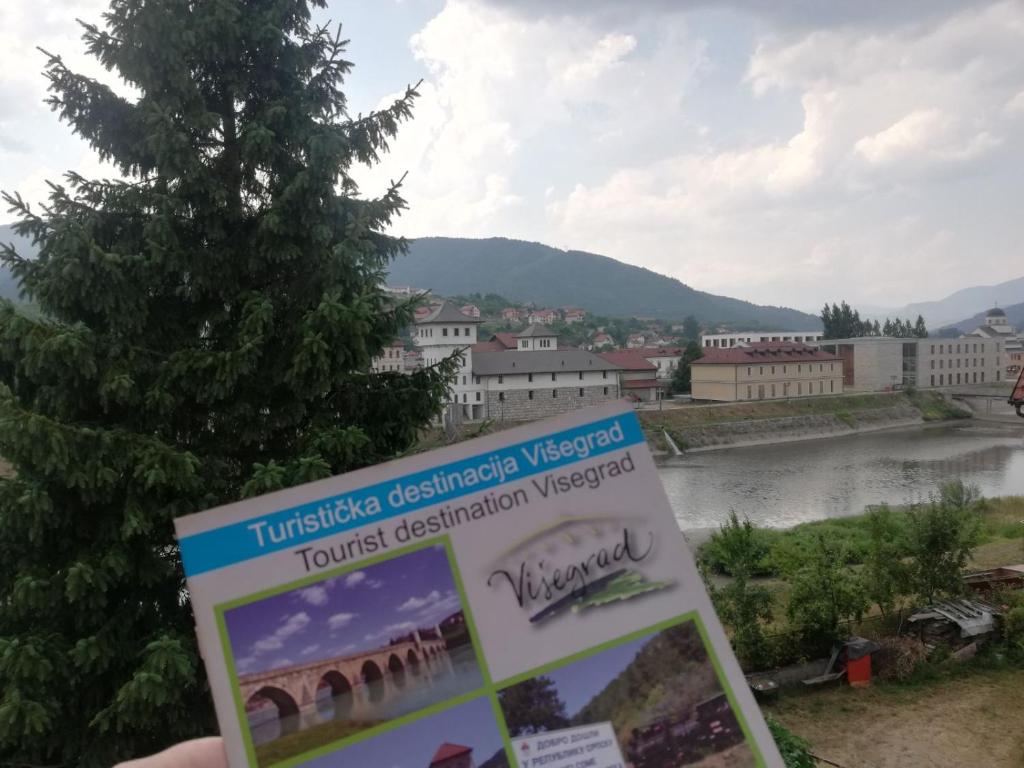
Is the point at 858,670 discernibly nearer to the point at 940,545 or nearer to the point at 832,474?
the point at 940,545

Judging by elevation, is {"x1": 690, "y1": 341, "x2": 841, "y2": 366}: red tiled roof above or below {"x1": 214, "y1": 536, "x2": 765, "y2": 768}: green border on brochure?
below

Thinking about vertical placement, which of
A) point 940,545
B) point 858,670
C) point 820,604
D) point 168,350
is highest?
point 168,350

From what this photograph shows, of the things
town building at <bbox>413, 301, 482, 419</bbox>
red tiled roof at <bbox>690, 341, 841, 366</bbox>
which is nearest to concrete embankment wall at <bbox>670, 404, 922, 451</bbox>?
red tiled roof at <bbox>690, 341, 841, 366</bbox>

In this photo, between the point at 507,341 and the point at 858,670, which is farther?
the point at 507,341

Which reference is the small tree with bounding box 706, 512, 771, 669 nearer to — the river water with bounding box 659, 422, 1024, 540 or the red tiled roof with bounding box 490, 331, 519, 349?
the river water with bounding box 659, 422, 1024, 540

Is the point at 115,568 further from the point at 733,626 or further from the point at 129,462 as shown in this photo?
the point at 733,626

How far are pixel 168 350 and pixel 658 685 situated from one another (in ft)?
18.6

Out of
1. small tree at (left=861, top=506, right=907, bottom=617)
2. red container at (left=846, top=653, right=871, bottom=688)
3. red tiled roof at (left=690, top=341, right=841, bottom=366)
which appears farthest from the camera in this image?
red tiled roof at (left=690, top=341, right=841, bottom=366)

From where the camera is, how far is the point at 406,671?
1.69 m

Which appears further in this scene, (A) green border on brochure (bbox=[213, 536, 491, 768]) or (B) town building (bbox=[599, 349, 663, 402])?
(B) town building (bbox=[599, 349, 663, 402])

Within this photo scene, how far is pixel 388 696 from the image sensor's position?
168cm

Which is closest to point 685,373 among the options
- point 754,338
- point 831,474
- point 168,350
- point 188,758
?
point 831,474

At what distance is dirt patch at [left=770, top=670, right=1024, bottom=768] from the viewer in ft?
30.1

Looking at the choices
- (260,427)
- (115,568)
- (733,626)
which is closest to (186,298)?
(260,427)
